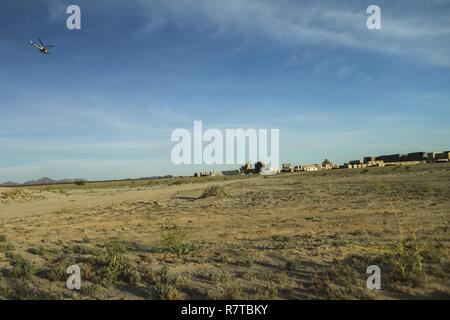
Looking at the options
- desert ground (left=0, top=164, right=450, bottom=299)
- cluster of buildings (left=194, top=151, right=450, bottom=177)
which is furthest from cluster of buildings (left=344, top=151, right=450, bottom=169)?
desert ground (left=0, top=164, right=450, bottom=299)

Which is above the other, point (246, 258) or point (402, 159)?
point (402, 159)

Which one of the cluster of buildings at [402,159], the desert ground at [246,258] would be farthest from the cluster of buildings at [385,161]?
the desert ground at [246,258]

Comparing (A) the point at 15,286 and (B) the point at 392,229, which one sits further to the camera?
(B) the point at 392,229

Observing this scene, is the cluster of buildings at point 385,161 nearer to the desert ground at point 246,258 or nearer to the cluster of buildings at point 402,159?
the cluster of buildings at point 402,159

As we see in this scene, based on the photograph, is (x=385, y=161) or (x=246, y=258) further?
(x=385, y=161)

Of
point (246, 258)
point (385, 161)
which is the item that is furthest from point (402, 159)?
point (246, 258)

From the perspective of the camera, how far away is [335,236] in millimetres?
11539

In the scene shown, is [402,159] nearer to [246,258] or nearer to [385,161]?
[385,161]
